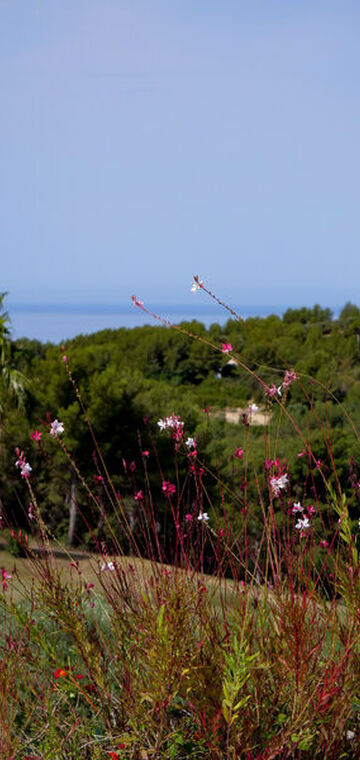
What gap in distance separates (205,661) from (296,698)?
1.20ft

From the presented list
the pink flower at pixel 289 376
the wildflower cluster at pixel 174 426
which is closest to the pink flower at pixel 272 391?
the pink flower at pixel 289 376

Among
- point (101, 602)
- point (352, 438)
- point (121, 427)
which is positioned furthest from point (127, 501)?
point (101, 602)

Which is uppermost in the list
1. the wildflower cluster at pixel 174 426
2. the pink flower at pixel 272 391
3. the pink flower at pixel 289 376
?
the pink flower at pixel 289 376

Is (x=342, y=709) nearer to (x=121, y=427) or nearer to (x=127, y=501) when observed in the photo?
(x=127, y=501)

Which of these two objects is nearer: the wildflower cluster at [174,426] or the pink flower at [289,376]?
the pink flower at [289,376]

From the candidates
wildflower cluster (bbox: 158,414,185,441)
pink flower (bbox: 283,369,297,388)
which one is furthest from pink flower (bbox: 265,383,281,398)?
wildflower cluster (bbox: 158,414,185,441)

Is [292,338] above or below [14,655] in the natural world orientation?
above

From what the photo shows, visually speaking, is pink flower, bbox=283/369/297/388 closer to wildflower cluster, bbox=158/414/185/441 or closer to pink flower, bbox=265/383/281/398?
pink flower, bbox=265/383/281/398

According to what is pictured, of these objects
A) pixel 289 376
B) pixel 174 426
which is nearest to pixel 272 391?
pixel 289 376

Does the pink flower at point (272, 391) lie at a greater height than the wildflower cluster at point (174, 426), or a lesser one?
greater

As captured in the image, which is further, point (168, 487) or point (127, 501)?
point (127, 501)

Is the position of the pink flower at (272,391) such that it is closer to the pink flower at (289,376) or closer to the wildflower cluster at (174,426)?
the pink flower at (289,376)

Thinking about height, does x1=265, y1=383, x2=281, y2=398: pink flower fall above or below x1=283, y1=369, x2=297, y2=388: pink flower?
below

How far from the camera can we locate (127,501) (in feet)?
65.7
